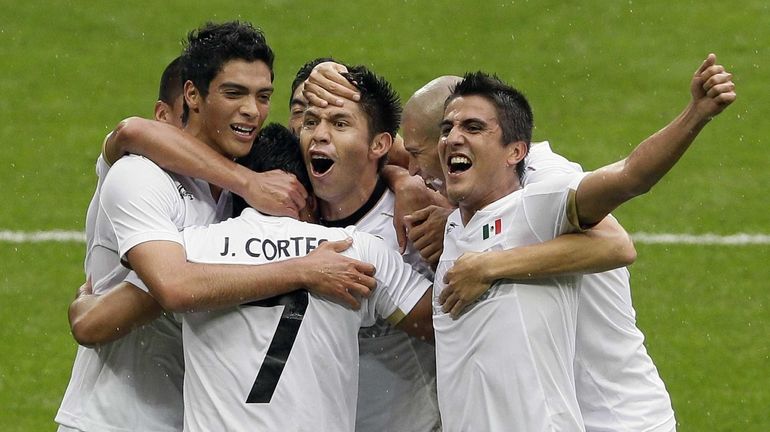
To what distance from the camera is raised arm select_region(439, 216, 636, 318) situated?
5.15m

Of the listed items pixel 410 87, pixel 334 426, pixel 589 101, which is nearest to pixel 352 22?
pixel 410 87

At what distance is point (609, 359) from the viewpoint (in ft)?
18.9

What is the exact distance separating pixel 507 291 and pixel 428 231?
613 mm

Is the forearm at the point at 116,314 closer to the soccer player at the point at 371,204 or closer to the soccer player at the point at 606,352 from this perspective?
the soccer player at the point at 371,204

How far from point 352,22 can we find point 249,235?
8184 mm

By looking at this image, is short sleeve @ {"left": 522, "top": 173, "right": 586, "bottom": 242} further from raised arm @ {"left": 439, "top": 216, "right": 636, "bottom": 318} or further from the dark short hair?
the dark short hair

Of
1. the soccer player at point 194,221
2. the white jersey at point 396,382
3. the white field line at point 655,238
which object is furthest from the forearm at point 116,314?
the white field line at point 655,238

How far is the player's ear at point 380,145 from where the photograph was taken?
6117 mm

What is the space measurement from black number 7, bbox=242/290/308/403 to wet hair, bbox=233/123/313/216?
0.75m

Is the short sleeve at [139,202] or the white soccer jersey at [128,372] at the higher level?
the short sleeve at [139,202]

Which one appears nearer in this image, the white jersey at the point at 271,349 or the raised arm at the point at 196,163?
the white jersey at the point at 271,349

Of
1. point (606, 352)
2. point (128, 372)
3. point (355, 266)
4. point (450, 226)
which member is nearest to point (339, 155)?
point (450, 226)

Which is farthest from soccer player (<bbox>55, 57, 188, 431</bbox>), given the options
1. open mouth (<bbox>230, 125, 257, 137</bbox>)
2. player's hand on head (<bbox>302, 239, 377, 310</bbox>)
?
player's hand on head (<bbox>302, 239, 377, 310</bbox>)

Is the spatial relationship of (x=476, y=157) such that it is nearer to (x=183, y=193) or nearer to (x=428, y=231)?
(x=428, y=231)
